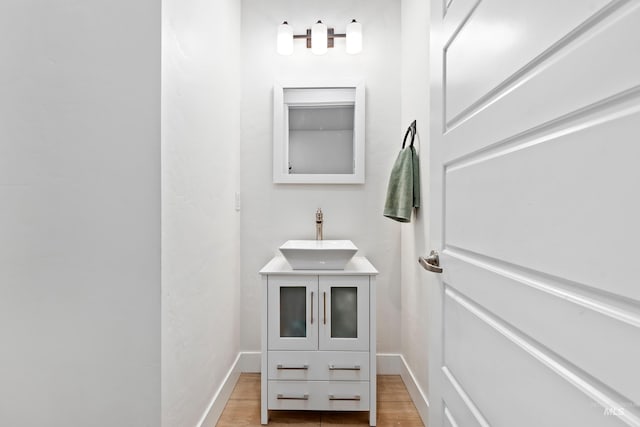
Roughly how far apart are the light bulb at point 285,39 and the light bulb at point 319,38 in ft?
0.47

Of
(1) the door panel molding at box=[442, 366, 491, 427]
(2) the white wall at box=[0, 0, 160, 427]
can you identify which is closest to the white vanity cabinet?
(2) the white wall at box=[0, 0, 160, 427]

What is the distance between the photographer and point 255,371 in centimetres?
222

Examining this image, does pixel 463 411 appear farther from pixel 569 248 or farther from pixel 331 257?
pixel 331 257

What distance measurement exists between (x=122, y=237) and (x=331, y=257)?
0.98m

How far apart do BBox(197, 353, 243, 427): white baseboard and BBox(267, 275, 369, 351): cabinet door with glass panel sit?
14.7 inches

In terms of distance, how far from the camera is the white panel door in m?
0.38

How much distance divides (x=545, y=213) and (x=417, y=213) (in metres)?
1.42

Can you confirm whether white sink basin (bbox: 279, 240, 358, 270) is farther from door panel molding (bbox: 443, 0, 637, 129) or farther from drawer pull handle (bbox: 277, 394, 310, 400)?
door panel molding (bbox: 443, 0, 637, 129)

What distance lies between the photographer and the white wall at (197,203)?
1.19 meters

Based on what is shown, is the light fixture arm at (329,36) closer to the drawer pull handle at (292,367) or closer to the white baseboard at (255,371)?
the drawer pull handle at (292,367)

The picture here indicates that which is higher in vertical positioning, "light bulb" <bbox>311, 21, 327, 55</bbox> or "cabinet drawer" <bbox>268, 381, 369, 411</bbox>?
"light bulb" <bbox>311, 21, 327, 55</bbox>

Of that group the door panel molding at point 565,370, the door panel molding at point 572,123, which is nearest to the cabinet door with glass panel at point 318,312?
the door panel molding at point 565,370

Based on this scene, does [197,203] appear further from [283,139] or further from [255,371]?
[255,371]

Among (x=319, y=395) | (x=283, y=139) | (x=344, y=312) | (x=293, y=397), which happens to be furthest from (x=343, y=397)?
(x=283, y=139)
